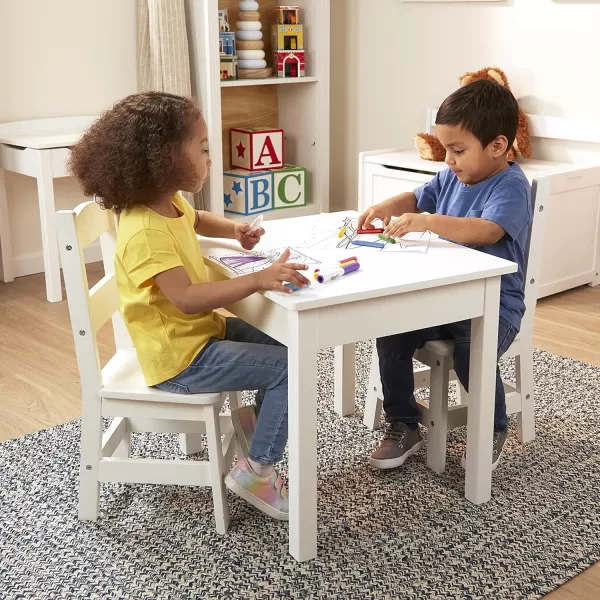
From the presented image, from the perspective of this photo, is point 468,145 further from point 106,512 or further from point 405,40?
point 405,40

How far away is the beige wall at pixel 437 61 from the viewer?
3256mm

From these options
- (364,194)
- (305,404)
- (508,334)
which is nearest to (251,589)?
(305,404)

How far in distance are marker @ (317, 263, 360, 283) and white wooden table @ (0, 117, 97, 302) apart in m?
1.87

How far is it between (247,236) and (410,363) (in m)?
0.47

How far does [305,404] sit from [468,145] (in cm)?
71

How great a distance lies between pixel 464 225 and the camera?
→ 176 cm

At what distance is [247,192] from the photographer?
3.89 metres

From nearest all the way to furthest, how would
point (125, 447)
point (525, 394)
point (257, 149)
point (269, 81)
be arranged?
point (125, 447)
point (525, 394)
point (269, 81)
point (257, 149)

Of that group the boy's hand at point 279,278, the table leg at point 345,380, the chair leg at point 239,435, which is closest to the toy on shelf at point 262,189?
the table leg at point 345,380

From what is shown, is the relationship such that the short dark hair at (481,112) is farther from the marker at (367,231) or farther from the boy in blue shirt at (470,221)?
the marker at (367,231)

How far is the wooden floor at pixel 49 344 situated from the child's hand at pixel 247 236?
2.55ft

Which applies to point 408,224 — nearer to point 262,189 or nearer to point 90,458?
point 90,458

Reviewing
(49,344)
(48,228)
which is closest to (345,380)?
(49,344)

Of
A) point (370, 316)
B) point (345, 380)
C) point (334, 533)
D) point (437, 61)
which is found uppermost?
point (437, 61)
